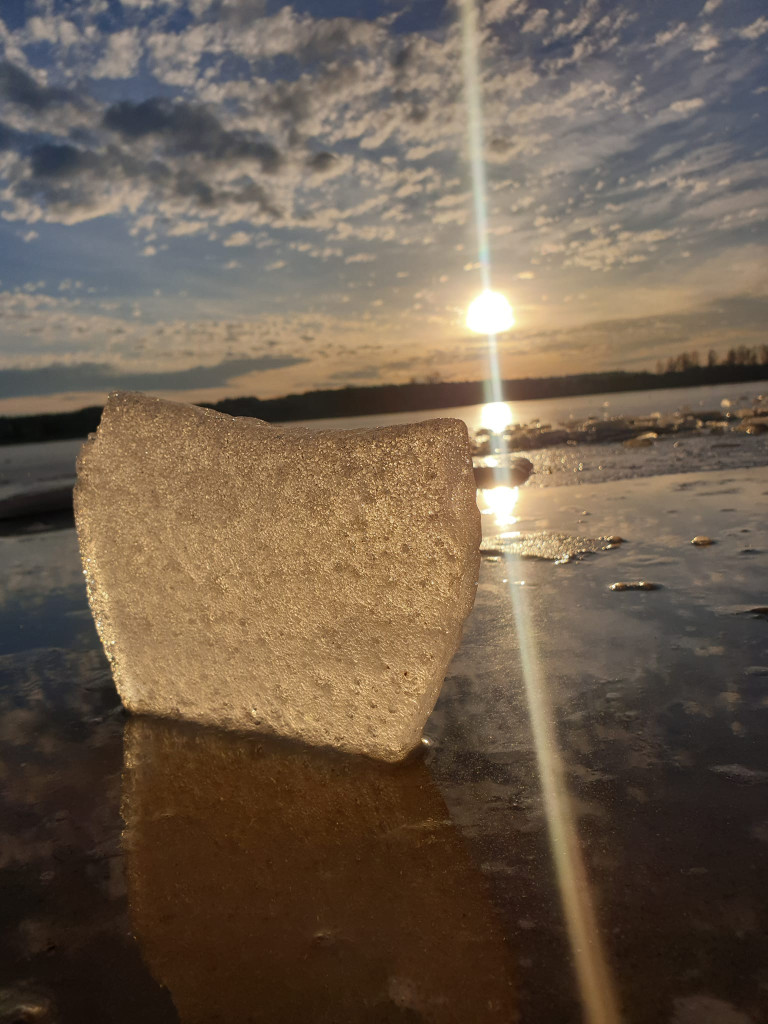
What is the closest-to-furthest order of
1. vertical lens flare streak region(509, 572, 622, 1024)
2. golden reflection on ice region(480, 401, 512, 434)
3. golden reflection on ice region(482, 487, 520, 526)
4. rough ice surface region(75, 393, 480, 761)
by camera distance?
vertical lens flare streak region(509, 572, 622, 1024), rough ice surface region(75, 393, 480, 761), golden reflection on ice region(482, 487, 520, 526), golden reflection on ice region(480, 401, 512, 434)

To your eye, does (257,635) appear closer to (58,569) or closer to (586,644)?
(586,644)

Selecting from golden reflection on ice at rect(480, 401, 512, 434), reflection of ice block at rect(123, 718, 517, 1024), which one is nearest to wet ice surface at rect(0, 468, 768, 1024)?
reflection of ice block at rect(123, 718, 517, 1024)

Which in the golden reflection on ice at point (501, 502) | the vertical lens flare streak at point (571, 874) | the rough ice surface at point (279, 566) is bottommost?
the vertical lens flare streak at point (571, 874)

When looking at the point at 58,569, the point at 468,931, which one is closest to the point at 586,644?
the point at 468,931

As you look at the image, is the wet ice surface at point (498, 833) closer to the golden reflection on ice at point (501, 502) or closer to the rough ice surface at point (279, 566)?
the rough ice surface at point (279, 566)

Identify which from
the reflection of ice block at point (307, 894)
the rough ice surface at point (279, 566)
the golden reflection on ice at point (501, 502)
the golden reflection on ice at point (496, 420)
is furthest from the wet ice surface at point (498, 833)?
the golden reflection on ice at point (496, 420)

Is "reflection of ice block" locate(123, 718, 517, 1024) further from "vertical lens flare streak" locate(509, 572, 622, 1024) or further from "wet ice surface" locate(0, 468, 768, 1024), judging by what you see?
"vertical lens flare streak" locate(509, 572, 622, 1024)

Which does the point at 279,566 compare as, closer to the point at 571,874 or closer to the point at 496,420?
the point at 571,874

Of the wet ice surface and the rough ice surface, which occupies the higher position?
the rough ice surface
